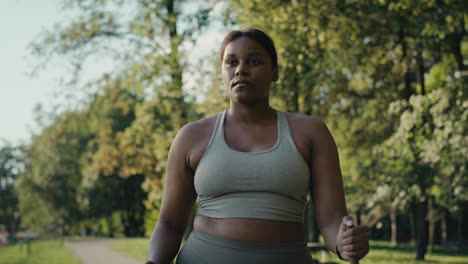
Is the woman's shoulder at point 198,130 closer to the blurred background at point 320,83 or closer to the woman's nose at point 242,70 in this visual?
the woman's nose at point 242,70

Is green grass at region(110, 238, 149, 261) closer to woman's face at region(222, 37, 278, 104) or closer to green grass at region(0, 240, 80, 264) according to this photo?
green grass at region(0, 240, 80, 264)

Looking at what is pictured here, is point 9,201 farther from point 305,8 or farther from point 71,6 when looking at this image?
point 305,8

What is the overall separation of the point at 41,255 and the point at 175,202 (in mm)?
25515

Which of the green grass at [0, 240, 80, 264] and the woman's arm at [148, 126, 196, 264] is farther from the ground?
the woman's arm at [148, 126, 196, 264]

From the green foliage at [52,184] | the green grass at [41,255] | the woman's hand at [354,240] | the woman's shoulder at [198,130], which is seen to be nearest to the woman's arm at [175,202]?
the woman's shoulder at [198,130]

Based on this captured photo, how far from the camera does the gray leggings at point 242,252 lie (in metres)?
2.24

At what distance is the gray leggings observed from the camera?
2.24 m

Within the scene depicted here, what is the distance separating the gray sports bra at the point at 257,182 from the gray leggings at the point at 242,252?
0.30 ft

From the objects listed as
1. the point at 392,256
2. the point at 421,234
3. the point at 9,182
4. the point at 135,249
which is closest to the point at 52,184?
the point at 9,182

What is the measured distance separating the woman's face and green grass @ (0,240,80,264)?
822 inches

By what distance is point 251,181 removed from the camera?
7.34 ft

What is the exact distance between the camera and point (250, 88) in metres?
2.41

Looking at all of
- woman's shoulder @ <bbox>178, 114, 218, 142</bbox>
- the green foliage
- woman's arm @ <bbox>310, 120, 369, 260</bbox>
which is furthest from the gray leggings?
the green foliage

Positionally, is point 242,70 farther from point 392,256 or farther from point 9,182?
point 9,182
